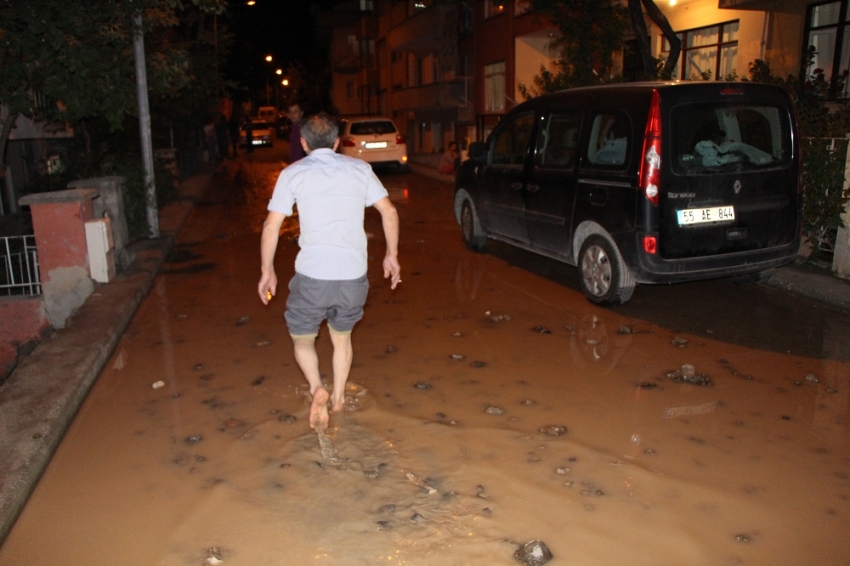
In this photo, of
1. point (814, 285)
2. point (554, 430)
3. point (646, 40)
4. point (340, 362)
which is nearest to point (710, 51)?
point (646, 40)

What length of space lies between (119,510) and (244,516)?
0.67 m

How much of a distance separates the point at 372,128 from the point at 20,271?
17.3m

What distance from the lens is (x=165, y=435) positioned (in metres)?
4.82

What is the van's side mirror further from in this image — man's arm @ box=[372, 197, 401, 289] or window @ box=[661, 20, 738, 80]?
window @ box=[661, 20, 738, 80]

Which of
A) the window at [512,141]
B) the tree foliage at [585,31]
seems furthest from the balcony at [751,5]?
the window at [512,141]

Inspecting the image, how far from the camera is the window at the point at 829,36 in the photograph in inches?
527

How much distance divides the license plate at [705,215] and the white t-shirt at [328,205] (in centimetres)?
335

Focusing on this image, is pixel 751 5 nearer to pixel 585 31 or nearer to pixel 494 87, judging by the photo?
pixel 585 31

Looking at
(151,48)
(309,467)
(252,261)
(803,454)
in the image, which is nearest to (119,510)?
(309,467)

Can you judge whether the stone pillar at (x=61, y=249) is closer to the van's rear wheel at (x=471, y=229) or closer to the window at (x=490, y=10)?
the van's rear wheel at (x=471, y=229)

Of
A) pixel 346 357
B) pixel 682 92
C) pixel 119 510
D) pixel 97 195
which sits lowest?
pixel 119 510

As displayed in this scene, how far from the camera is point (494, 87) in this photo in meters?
27.2

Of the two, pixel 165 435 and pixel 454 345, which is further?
pixel 454 345

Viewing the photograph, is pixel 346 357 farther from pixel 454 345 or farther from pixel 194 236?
pixel 194 236
